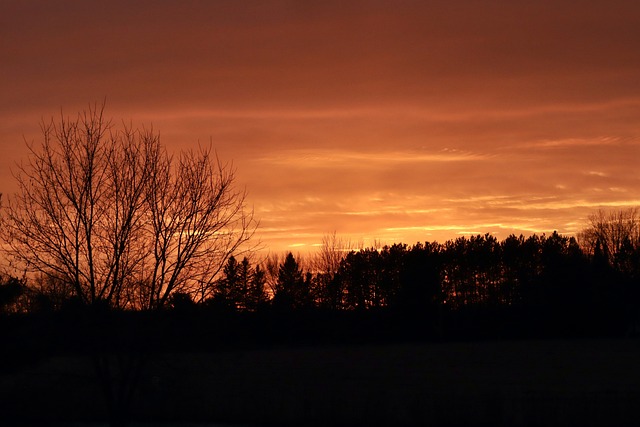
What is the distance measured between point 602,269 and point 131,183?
237 ft

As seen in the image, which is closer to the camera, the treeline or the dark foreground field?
the dark foreground field

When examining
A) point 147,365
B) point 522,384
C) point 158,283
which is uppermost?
point 158,283

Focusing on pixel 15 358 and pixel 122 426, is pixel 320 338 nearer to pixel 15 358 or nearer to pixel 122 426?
pixel 15 358

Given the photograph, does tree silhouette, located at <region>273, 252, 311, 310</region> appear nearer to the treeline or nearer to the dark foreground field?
the treeline

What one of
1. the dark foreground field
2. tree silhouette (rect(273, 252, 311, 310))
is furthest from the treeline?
the dark foreground field

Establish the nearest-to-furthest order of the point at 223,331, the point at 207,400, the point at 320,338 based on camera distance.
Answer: the point at 223,331 < the point at 207,400 < the point at 320,338

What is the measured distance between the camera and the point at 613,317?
8012 centimetres

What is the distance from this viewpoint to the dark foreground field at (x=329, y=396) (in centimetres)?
2794

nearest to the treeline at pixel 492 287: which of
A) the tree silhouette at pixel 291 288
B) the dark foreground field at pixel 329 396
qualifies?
the tree silhouette at pixel 291 288

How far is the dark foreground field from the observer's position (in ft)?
91.7

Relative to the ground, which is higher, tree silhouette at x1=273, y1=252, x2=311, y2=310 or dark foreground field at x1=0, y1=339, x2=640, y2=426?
tree silhouette at x1=273, y1=252, x2=311, y2=310

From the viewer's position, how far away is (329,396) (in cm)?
3269

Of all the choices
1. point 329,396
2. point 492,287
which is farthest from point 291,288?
point 329,396

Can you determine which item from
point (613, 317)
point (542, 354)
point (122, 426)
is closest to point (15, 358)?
point (122, 426)
